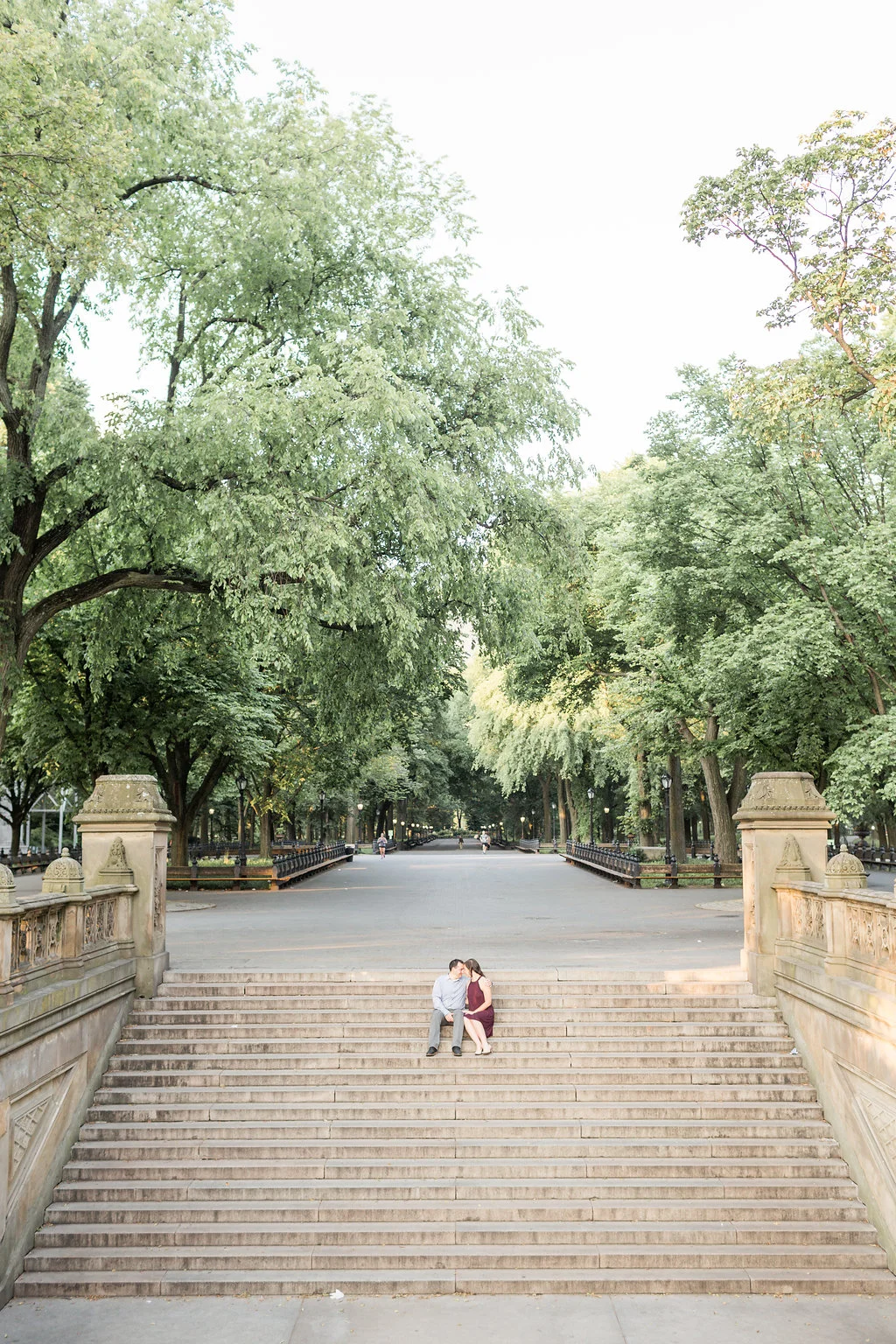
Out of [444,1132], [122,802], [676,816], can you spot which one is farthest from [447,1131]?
[676,816]

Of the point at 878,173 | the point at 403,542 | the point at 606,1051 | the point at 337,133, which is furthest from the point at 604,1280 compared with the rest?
the point at 337,133

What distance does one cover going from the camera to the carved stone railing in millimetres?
9328

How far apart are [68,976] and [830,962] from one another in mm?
7538

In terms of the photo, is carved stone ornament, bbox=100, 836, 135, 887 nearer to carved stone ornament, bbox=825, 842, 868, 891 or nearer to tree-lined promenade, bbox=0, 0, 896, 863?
tree-lined promenade, bbox=0, 0, 896, 863

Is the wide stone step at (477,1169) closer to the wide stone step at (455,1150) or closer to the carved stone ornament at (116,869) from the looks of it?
the wide stone step at (455,1150)

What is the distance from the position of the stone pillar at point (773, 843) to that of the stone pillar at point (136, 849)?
23.0 ft

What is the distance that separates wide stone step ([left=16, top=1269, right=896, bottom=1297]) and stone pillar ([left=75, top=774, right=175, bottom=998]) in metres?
4.03

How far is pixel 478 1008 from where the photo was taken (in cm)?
1211

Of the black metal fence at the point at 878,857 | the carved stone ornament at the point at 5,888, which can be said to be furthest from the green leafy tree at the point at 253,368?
the black metal fence at the point at 878,857

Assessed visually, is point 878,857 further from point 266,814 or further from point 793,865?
point 793,865

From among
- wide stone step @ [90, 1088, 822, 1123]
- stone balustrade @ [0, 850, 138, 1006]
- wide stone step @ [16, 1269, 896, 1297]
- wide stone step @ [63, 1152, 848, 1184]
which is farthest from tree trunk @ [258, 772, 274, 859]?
wide stone step @ [16, 1269, 896, 1297]

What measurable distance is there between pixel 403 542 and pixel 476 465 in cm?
171

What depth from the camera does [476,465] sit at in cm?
1761

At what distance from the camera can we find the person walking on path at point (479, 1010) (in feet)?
38.9
